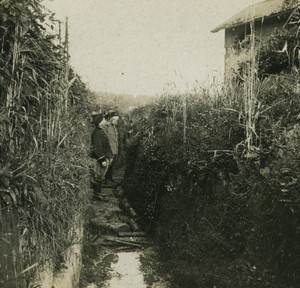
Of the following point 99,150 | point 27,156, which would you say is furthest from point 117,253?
point 27,156

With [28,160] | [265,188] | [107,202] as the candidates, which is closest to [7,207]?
[28,160]

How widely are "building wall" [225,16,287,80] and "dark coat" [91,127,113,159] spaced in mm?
6810

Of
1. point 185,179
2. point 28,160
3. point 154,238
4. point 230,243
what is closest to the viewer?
point 28,160

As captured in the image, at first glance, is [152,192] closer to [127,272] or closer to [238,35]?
[127,272]

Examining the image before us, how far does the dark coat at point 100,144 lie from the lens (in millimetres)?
10047

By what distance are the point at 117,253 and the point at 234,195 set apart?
290cm

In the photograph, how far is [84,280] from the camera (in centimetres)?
563

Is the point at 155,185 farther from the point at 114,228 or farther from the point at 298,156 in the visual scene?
the point at 298,156

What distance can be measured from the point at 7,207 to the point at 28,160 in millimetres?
551

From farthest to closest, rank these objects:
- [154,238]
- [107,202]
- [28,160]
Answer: [107,202]
[154,238]
[28,160]

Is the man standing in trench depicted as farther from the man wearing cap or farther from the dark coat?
the dark coat

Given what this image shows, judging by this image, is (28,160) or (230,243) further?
(230,243)

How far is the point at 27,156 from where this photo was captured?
11.1 feet

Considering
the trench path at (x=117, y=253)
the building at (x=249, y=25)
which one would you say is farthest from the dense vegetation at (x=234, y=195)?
the building at (x=249, y=25)
